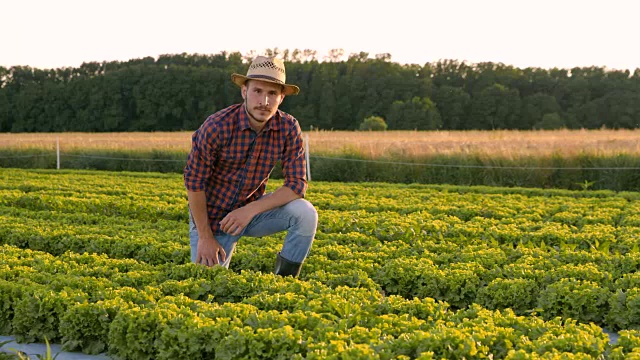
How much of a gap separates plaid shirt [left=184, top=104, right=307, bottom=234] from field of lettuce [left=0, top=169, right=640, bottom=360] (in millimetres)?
699

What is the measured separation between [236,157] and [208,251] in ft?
2.89

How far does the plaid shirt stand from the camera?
18.8ft

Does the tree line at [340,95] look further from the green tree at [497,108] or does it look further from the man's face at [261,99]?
the man's face at [261,99]

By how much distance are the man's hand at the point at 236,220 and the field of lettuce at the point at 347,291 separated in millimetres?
470

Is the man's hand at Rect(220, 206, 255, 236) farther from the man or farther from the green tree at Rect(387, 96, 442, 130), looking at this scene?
the green tree at Rect(387, 96, 442, 130)

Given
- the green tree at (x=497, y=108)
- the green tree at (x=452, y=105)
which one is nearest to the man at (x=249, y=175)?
the green tree at (x=497, y=108)

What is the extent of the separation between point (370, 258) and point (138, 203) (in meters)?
6.22

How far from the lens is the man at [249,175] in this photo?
570 cm

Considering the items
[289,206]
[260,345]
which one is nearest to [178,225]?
[289,206]

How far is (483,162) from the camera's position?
19844 mm

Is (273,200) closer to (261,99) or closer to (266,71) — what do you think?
(261,99)

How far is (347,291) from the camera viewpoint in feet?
18.2

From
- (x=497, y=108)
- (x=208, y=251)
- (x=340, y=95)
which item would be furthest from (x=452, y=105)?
(x=208, y=251)

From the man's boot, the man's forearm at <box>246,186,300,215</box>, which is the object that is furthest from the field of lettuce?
the man's forearm at <box>246,186,300,215</box>
